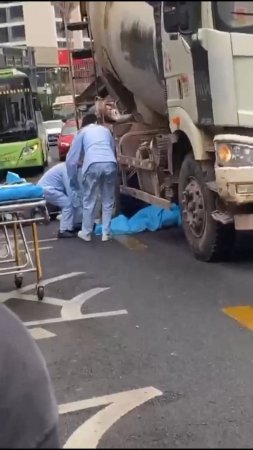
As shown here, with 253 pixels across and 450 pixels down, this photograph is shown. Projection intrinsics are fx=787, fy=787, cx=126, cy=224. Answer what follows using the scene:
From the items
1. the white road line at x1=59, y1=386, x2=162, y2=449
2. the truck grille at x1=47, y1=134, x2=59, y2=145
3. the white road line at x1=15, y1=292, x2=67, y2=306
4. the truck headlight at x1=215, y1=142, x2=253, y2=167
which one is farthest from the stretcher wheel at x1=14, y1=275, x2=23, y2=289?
the truck grille at x1=47, y1=134, x2=59, y2=145

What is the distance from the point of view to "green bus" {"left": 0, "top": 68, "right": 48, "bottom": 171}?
2047cm

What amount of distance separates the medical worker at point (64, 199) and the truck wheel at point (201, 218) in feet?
8.64

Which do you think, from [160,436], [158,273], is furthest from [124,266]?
[160,436]

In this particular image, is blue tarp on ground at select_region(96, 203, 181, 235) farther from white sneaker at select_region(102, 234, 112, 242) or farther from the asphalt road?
the asphalt road

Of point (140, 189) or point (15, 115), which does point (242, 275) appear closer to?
point (140, 189)

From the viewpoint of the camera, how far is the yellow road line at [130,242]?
359 inches

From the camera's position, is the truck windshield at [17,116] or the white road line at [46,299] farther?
the truck windshield at [17,116]

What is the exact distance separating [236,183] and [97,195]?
3.42 metres

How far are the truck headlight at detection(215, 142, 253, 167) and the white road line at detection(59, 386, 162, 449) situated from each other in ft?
8.91

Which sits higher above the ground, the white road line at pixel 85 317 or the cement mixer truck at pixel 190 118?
the cement mixer truck at pixel 190 118

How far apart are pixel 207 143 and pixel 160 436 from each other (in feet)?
13.1

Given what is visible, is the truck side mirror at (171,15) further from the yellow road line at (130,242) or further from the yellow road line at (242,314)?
the yellow road line at (130,242)

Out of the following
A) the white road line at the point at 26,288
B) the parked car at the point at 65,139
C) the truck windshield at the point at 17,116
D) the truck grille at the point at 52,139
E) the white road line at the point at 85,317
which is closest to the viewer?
the white road line at the point at 85,317

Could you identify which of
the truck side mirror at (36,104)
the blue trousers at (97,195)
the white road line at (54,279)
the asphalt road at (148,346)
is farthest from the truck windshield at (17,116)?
the white road line at (54,279)
